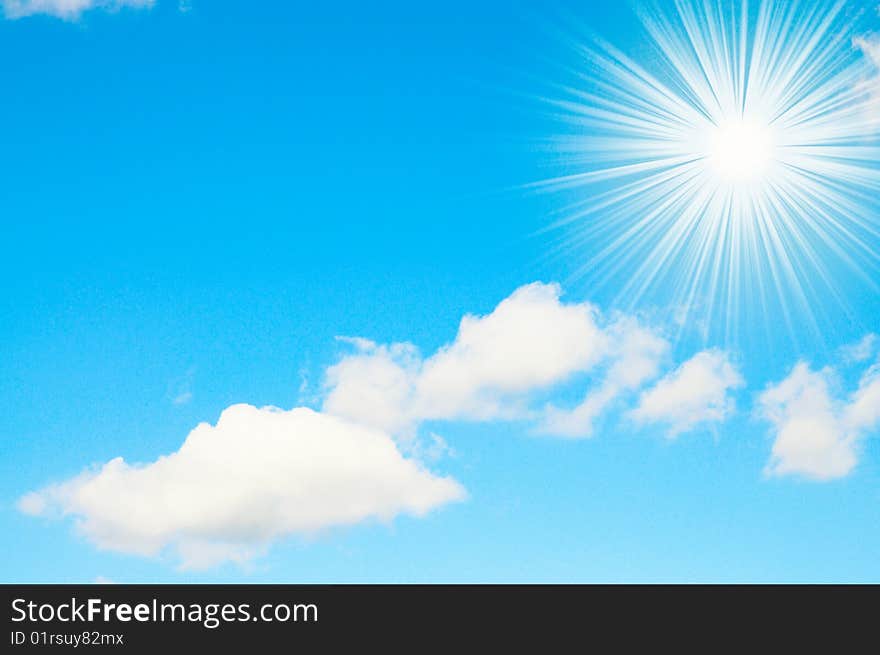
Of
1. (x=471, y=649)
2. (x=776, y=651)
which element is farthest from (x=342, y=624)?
(x=776, y=651)

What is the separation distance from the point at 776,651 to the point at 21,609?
2772 centimetres

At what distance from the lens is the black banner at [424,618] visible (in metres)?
39.0

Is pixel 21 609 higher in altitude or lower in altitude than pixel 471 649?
higher

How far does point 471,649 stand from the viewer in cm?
3962

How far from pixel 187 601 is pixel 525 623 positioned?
12.4 meters

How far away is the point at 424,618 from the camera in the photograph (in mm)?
39469

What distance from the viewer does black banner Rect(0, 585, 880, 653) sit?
3903 cm

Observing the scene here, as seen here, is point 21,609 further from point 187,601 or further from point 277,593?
point 277,593

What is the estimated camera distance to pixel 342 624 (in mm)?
39531

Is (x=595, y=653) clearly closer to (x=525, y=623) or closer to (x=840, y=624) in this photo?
(x=525, y=623)

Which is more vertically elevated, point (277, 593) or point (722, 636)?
point (277, 593)

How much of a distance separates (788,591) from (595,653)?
24.8ft

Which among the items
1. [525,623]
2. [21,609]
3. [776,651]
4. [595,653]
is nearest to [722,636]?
[776,651]

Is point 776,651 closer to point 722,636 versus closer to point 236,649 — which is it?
point 722,636
